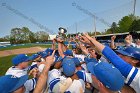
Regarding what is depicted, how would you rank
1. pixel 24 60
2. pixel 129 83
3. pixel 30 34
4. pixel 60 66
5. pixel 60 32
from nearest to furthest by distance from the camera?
1. pixel 129 83
2. pixel 60 66
3. pixel 24 60
4. pixel 60 32
5. pixel 30 34

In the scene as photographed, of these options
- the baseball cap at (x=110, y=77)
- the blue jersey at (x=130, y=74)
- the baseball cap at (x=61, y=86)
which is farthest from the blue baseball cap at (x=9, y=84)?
the blue jersey at (x=130, y=74)

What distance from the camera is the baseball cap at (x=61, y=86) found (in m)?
3.54

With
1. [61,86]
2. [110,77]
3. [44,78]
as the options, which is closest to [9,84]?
[44,78]

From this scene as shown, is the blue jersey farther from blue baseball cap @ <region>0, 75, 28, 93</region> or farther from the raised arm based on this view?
blue baseball cap @ <region>0, 75, 28, 93</region>

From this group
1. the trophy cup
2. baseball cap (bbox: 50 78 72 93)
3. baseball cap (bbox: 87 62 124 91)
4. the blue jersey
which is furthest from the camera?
the trophy cup

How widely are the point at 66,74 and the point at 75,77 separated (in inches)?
5.5

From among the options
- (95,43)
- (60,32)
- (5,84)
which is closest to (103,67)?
(95,43)

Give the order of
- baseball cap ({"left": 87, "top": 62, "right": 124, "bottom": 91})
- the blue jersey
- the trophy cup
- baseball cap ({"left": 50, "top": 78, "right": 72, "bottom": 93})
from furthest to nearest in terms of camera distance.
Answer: the trophy cup
baseball cap ({"left": 50, "top": 78, "right": 72, "bottom": 93})
the blue jersey
baseball cap ({"left": 87, "top": 62, "right": 124, "bottom": 91})

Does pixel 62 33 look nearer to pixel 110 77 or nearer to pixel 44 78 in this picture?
pixel 44 78

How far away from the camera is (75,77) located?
12.6 ft

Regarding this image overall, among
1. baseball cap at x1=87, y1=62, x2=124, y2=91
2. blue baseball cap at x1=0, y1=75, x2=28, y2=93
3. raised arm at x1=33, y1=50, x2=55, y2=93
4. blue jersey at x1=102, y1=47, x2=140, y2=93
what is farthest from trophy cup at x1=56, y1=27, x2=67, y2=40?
baseball cap at x1=87, y1=62, x2=124, y2=91

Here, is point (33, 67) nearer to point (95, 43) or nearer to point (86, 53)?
point (86, 53)

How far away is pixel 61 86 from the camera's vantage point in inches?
140

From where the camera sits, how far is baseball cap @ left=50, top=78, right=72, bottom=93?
139 inches
